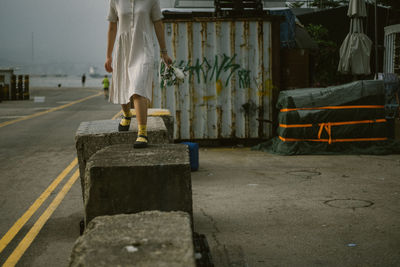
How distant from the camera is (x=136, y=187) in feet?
14.4

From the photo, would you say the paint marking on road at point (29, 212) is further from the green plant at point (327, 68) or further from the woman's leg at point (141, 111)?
the green plant at point (327, 68)

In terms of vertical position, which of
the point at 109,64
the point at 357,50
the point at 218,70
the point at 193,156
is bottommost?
the point at 193,156

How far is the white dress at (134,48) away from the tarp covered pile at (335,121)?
238 inches

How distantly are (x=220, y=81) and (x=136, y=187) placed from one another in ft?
26.8

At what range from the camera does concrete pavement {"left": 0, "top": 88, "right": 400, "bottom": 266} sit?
5059mm

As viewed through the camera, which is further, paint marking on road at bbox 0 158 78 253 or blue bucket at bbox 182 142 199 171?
blue bucket at bbox 182 142 199 171

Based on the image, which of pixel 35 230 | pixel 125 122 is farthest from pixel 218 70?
pixel 35 230

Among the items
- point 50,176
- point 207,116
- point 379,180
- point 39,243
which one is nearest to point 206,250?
point 39,243

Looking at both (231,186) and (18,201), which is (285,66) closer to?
(231,186)

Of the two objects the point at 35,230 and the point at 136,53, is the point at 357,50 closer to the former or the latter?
the point at 136,53

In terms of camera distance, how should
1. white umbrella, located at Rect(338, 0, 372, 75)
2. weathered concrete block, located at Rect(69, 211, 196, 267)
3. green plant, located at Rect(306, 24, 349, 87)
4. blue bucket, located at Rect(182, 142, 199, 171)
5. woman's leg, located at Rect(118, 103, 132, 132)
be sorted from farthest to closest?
1. green plant, located at Rect(306, 24, 349, 87)
2. white umbrella, located at Rect(338, 0, 372, 75)
3. blue bucket, located at Rect(182, 142, 199, 171)
4. woman's leg, located at Rect(118, 103, 132, 132)
5. weathered concrete block, located at Rect(69, 211, 196, 267)

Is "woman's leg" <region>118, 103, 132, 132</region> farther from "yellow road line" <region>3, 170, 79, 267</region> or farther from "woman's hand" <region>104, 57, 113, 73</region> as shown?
"yellow road line" <region>3, 170, 79, 267</region>

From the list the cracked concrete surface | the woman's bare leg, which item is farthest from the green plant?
the woman's bare leg

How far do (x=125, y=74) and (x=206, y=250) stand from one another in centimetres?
217
